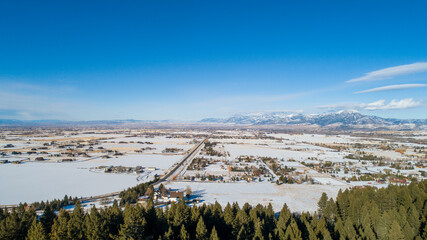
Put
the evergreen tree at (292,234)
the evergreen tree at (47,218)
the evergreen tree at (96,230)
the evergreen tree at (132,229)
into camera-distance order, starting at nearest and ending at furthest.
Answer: the evergreen tree at (96,230) < the evergreen tree at (132,229) < the evergreen tree at (292,234) < the evergreen tree at (47,218)

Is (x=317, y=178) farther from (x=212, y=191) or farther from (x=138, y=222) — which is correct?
(x=138, y=222)

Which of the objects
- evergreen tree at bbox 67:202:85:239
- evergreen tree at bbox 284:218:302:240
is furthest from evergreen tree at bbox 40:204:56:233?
evergreen tree at bbox 284:218:302:240

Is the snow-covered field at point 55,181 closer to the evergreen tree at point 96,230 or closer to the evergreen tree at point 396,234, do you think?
the evergreen tree at point 96,230

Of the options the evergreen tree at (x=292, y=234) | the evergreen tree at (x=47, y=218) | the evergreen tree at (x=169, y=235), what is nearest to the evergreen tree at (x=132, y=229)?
the evergreen tree at (x=169, y=235)

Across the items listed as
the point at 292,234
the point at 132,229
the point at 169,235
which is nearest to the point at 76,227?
the point at 132,229

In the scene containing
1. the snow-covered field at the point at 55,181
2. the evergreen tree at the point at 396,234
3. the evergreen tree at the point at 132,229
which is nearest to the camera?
the evergreen tree at the point at 396,234

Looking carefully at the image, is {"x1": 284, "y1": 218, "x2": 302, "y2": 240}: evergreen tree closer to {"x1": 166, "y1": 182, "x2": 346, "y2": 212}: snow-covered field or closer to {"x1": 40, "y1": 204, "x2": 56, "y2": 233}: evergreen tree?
{"x1": 166, "y1": 182, "x2": 346, "y2": 212}: snow-covered field

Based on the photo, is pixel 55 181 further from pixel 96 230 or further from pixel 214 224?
pixel 214 224

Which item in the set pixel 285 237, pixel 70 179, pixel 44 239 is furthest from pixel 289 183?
pixel 70 179

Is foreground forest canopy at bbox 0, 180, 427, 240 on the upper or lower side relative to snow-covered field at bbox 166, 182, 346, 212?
upper
